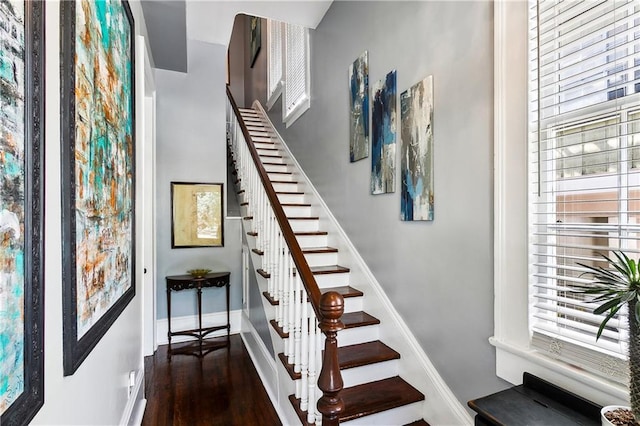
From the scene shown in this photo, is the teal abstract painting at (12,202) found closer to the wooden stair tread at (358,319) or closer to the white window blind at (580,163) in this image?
the white window blind at (580,163)

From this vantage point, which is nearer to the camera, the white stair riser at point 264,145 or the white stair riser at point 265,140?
the white stair riser at point 264,145

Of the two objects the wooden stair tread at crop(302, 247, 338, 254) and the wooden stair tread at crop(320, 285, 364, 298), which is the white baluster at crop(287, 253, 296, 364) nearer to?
the wooden stair tread at crop(320, 285, 364, 298)

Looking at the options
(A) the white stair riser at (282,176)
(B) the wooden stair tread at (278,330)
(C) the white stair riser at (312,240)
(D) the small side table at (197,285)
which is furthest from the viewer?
(A) the white stair riser at (282,176)

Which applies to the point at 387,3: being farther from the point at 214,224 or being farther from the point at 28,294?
the point at 214,224

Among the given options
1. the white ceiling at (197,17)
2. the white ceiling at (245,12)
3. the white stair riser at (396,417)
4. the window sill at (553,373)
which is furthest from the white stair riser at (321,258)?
the white ceiling at (245,12)

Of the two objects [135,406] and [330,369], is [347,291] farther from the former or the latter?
[135,406]

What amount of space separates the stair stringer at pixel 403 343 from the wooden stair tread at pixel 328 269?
2.9 inches

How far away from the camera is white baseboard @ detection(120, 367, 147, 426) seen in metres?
1.87

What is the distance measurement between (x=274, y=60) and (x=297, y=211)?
2.96m

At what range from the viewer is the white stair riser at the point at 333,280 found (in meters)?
2.88

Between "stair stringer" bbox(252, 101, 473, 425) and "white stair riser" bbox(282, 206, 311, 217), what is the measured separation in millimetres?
395

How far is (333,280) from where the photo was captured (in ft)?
9.59

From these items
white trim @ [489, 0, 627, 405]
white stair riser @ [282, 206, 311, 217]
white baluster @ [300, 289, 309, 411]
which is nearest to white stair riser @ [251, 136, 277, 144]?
white stair riser @ [282, 206, 311, 217]

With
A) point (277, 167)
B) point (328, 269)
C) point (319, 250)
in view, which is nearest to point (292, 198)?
point (277, 167)
